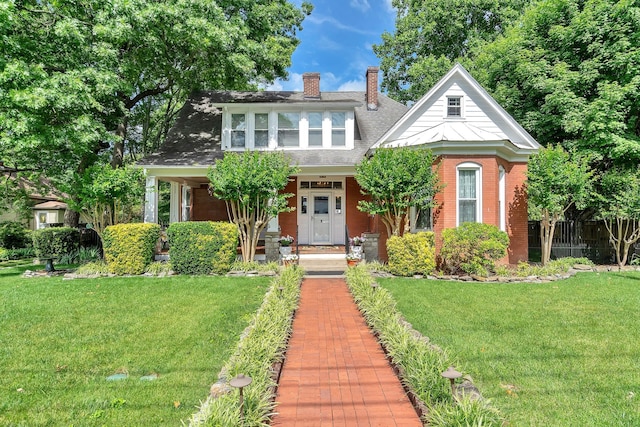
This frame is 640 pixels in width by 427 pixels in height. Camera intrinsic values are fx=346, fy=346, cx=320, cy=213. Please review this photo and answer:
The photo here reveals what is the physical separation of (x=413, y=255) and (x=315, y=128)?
24.6 feet

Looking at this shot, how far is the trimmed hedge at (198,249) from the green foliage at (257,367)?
13.5 feet

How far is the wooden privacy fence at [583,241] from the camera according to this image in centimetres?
1425

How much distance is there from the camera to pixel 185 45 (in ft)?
45.9

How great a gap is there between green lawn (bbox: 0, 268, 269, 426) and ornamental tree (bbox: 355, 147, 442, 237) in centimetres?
468

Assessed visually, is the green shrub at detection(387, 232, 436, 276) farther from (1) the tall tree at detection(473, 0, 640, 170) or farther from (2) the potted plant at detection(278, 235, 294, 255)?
(1) the tall tree at detection(473, 0, 640, 170)

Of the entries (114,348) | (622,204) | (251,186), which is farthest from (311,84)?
(114,348)

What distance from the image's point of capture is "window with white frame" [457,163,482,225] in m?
11.2

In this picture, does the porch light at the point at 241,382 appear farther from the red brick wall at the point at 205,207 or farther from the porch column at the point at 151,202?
the red brick wall at the point at 205,207

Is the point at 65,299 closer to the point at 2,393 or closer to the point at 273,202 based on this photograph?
the point at 2,393

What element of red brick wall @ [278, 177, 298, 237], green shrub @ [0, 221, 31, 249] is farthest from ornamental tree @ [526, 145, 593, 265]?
green shrub @ [0, 221, 31, 249]

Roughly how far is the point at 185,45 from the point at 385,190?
33.4 feet

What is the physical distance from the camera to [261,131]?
15016 millimetres

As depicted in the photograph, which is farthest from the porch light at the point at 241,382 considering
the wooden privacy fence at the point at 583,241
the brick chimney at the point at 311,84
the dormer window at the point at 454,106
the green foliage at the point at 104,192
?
the wooden privacy fence at the point at 583,241

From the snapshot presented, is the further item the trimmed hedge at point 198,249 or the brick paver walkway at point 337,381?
the trimmed hedge at point 198,249
